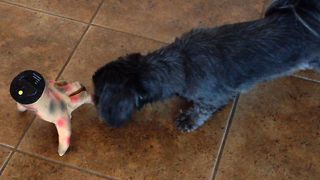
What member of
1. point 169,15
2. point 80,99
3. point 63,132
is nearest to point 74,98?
point 80,99

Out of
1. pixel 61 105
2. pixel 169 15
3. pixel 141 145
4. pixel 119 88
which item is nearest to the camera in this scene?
pixel 119 88

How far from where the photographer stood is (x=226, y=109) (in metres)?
1.59

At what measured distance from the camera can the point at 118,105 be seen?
121 centimetres

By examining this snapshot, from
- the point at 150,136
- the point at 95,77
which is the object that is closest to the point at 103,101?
the point at 95,77

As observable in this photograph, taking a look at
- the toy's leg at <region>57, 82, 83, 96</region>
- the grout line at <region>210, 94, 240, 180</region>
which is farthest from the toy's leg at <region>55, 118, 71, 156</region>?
the grout line at <region>210, 94, 240, 180</region>

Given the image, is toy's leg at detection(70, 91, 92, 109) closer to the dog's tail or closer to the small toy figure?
the small toy figure

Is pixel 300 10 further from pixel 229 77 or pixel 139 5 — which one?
pixel 139 5

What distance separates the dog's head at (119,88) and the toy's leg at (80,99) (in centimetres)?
23

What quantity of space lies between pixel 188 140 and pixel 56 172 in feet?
1.58

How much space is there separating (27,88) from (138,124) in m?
0.46

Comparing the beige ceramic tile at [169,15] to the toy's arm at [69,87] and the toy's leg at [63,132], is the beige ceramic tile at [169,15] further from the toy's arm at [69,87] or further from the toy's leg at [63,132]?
the toy's leg at [63,132]

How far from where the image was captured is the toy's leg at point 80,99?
1456 millimetres

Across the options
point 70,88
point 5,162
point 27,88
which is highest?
point 27,88

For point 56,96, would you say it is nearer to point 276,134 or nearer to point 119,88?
point 119,88
